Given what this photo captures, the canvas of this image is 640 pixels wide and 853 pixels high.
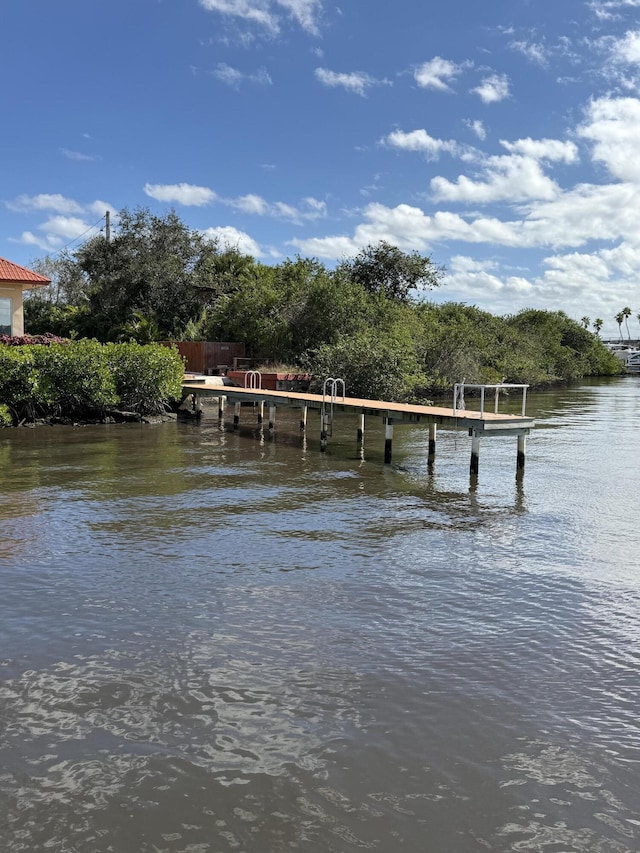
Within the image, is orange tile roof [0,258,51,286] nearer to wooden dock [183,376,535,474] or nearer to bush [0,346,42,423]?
bush [0,346,42,423]

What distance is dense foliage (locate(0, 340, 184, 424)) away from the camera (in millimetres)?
21531

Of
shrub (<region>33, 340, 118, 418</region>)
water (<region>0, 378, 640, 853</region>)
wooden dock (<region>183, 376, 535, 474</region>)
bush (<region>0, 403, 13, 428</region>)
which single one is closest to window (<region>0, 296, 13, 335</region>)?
shrub (<region>33, 340, 118, 418</region>)

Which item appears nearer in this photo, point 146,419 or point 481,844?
point 481,844

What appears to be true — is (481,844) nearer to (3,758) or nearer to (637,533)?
(3,758)

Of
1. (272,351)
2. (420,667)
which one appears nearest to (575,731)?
(420,667)

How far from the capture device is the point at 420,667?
5.71 meters

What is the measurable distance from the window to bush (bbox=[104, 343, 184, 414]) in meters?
7.13

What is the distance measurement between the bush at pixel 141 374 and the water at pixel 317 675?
1228 centimetres

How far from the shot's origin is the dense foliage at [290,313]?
103 feet

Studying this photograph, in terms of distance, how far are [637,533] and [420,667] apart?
5.73 m

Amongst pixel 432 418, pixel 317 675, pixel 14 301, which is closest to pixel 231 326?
pixel 14 301

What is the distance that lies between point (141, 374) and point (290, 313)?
1261cm

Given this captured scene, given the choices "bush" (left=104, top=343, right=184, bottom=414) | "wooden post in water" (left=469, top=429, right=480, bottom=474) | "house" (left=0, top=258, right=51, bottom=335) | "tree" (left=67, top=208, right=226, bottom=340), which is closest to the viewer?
"wooden post in water" (left=469, top=429, right=480, bottom=474)

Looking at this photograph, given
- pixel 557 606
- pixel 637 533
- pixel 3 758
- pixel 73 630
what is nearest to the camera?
pixel 3 758
